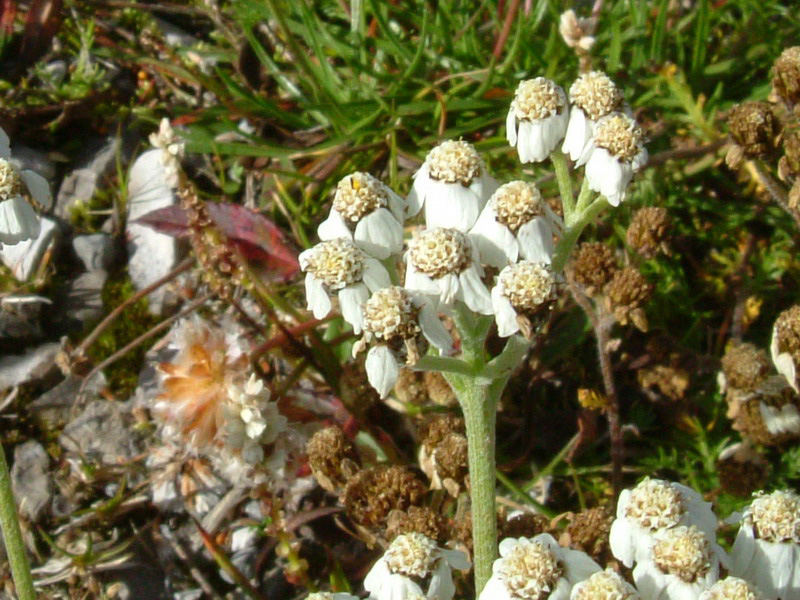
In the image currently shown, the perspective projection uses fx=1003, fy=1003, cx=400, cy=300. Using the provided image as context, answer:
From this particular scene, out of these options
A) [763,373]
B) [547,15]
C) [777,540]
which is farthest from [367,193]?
[547,15]

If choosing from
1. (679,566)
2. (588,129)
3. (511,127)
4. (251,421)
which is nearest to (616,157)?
(588,129)

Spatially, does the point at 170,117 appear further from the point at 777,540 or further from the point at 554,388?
the point at 777,540

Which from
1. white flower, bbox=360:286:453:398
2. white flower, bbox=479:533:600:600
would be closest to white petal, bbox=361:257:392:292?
white flower, bbox=360:286:453:398

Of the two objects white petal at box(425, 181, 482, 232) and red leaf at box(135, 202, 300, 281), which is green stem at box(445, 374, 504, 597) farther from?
red leaf at box(135, 202, 300, 281)

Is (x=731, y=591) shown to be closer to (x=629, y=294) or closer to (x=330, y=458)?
(x=629, y=294)

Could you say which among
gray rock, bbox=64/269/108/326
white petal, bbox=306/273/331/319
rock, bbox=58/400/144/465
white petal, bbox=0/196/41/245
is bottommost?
rock, bbox=58/400/144/465
